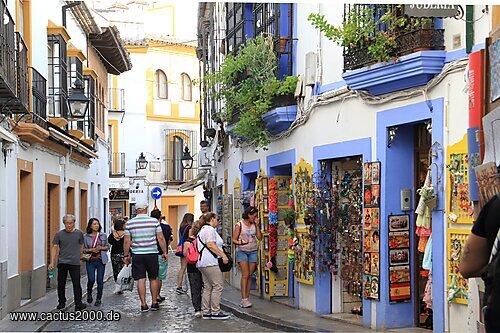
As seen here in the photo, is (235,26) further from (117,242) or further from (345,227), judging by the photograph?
(345,227)

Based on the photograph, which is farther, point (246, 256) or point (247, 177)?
point (247, 177)

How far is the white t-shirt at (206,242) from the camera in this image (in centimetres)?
1343

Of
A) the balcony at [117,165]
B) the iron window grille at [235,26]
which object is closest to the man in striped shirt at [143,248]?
the iron window grille at [235,26]

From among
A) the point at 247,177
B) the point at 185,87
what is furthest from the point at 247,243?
the point at 185,87

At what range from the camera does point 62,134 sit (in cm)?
1964

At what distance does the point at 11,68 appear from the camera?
13.2 metres

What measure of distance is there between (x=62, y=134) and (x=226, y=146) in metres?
4.80

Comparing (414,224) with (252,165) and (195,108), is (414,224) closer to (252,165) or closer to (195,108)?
(252,165)

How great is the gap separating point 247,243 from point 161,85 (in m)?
32.2

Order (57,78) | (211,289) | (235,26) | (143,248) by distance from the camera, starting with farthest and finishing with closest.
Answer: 1. (57,78)
2. (235,26)
3. (143,248)
4. (211,289)

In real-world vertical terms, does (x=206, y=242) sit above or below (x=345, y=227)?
below

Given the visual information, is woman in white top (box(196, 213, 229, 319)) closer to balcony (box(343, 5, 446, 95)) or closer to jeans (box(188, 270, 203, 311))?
jeans (box(188, 270, 203, 311))

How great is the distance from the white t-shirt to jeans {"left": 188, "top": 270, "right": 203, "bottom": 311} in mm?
750

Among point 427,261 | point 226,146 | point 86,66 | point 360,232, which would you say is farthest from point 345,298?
point 86,66
